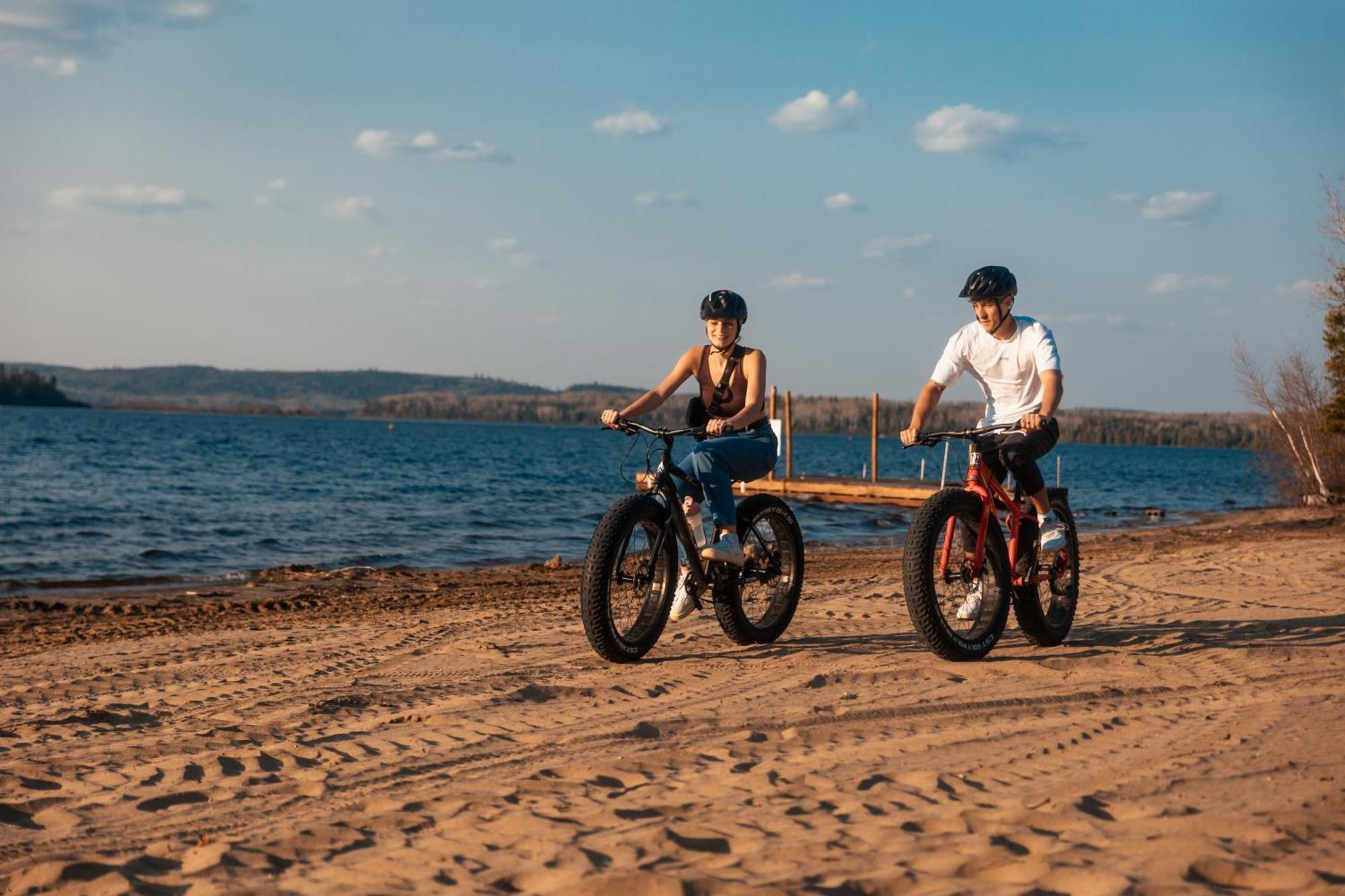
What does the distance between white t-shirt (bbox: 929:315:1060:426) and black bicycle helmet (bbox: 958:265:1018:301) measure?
0.21 meters

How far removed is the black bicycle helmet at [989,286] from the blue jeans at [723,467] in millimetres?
1375

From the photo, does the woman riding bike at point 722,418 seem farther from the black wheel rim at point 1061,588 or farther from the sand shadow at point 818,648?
the black wheel rim at point 1061,588

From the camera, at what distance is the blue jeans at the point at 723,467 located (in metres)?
6.28

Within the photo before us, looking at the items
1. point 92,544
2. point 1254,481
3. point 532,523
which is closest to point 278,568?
point 92,544

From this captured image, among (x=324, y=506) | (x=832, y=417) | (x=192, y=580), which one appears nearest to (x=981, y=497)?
(x=192, y=580)

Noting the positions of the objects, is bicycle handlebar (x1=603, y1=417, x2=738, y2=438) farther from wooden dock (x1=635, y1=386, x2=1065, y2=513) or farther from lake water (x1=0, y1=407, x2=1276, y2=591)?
wooden dock (x1=635, y1=386, x2=1065, y2=513)

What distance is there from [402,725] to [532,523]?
696 inches

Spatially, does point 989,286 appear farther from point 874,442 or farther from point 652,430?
point 874,442

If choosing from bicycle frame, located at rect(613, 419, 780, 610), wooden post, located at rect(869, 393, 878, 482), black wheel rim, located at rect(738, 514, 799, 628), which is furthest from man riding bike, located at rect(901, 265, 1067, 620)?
wooden post, located at rect(869, 393, 878, 482)

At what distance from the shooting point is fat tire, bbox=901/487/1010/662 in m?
5.88

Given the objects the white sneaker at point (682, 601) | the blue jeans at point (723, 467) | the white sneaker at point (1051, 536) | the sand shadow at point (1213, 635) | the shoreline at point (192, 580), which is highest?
the blue jeans at point (723, 467)

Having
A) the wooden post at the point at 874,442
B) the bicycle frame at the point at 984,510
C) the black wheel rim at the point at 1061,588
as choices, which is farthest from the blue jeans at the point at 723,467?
the wooden post at the point at 874,442

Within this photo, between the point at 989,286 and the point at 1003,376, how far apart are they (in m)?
0.51

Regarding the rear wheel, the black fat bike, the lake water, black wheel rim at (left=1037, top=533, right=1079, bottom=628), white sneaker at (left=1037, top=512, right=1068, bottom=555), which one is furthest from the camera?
the lake water
